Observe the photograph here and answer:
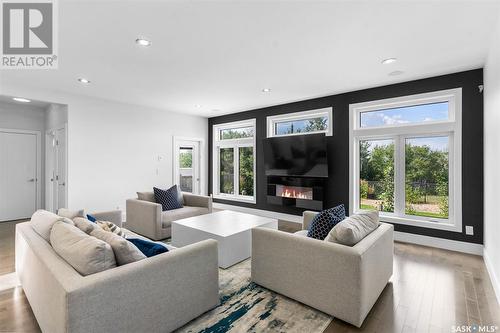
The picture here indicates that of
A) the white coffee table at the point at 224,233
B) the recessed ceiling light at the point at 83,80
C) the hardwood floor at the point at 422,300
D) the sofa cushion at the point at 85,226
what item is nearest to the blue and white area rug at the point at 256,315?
the hardwood floor at the point at 422,300

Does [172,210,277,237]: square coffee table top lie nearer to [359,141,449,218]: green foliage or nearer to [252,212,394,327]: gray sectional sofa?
[252,212,394,327]: gray sectional sofa

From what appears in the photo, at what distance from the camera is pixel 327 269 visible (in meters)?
1.97

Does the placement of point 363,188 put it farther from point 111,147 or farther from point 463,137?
point 111,147

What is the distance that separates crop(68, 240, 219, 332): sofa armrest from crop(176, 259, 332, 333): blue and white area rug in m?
0.10

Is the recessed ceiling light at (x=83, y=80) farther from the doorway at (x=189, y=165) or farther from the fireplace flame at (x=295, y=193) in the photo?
the fireplace flame at (x=295, y=193)

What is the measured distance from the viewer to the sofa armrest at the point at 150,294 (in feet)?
4.48

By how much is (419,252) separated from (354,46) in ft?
9.91

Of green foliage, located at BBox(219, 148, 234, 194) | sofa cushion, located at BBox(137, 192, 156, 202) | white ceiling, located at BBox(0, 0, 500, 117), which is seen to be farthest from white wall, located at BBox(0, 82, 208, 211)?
green foliage, located at BBox(219, 148, 234, 194)

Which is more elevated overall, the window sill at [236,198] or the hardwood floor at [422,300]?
the window sill at [236,198]

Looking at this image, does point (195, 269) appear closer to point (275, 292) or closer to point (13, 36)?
point (275, 292)

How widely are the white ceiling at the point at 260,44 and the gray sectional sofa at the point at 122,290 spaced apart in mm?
2069

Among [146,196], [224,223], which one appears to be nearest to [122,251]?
[224,223]

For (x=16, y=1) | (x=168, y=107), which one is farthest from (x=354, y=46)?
(x=168, y=107)

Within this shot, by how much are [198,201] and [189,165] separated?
2.26 meters
